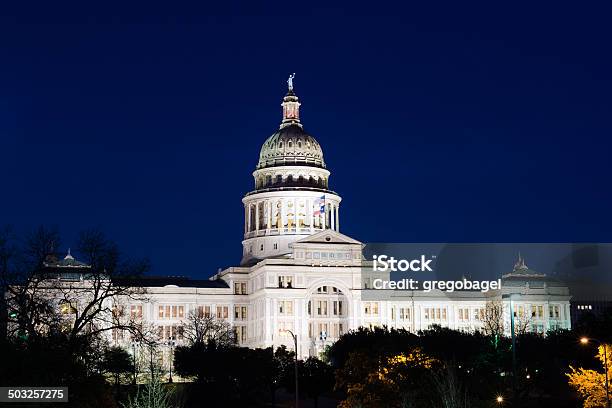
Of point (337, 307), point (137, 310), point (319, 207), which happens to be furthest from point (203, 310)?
point (319, 207)

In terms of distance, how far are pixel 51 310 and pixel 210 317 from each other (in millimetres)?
91926

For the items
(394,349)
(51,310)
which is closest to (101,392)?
(51,310)

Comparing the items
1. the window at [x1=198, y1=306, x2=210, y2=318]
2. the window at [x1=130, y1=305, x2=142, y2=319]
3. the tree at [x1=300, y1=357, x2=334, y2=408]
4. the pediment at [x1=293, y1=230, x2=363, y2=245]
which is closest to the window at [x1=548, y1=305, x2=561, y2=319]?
the pediment at [x1=293, y1=230, x2=363, y2=245]

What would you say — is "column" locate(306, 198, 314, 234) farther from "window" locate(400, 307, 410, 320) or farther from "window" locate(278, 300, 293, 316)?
"window" locate(278, 300, 293, 316)

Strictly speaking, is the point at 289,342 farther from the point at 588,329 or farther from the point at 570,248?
the point at 588,329

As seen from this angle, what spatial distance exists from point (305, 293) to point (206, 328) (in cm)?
2242

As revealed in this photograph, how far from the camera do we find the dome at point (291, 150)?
195250 millimetres

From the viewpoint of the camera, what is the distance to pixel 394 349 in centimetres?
9462

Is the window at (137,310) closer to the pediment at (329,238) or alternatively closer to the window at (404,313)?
the pediment at (329,238)

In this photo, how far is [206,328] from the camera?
154 metres

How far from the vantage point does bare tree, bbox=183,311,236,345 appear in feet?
510

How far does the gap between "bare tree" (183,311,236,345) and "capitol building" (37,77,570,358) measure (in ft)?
6.51

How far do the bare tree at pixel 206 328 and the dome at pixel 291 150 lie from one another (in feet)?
102

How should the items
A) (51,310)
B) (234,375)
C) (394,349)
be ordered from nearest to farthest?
(51,310)
(394,349)
(234,375)
